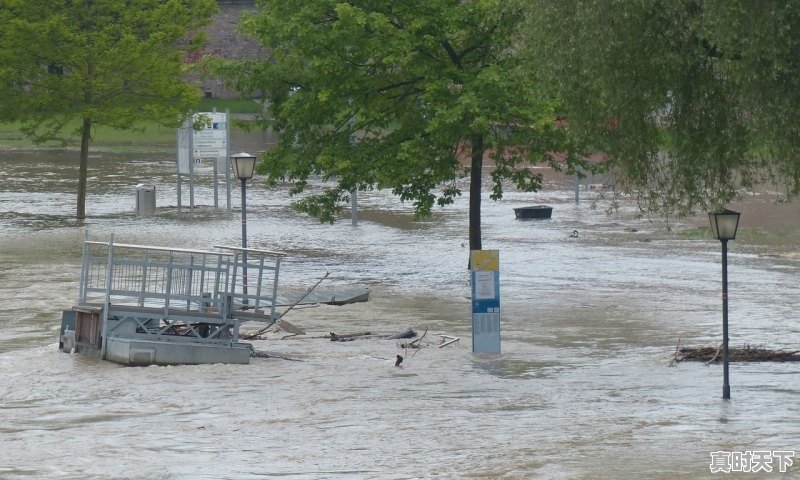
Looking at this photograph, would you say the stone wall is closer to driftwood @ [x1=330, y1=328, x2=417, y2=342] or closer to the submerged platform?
driftwood @ [x1=330, y1=328, x2=417, y2=342]

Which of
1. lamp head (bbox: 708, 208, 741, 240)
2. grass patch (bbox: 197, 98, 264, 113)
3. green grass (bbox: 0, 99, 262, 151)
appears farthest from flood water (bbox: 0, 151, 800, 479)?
grass patch (bbox: 197, 98, 264, 113)

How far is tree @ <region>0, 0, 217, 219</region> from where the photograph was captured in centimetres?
4109

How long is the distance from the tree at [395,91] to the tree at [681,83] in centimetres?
1067

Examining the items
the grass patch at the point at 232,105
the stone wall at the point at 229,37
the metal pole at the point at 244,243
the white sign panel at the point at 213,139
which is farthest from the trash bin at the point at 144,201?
the stone wall at the point at 229,37

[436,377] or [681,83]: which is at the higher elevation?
[681,83]

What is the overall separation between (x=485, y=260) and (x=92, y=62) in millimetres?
25026

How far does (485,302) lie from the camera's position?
66.9 ft

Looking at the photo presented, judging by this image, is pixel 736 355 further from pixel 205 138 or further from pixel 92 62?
pixel 92 62

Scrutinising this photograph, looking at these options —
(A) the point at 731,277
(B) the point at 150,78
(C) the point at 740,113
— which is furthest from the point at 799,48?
(B) the point at 150,78

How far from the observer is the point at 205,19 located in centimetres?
4444

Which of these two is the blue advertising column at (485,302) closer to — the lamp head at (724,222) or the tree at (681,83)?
the tree at (681,83)

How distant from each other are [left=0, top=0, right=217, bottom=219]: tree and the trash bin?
1.60 metres

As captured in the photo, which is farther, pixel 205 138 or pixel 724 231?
pixel 205 138

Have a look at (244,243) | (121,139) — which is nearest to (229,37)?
(121,139)
